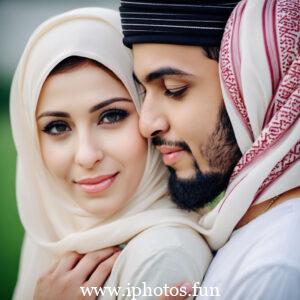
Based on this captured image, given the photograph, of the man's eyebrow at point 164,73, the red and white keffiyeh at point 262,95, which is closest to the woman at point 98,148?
the man's eyebrow at point 164,73

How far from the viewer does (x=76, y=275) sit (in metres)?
1.80

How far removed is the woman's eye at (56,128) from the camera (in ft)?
5.91

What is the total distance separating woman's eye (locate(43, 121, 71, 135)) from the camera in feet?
5.91

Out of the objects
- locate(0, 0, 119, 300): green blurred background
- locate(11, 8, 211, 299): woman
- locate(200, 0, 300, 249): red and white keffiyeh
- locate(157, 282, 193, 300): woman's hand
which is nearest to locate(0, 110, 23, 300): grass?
locate(0, 0, 119, 300): green blurred background

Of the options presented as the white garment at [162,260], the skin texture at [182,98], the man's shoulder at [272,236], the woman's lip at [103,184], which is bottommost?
the white garment at [162,260]

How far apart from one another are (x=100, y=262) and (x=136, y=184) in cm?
27

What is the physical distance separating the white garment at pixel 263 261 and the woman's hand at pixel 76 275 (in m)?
0.33

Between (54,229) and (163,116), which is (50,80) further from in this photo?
(54,229)

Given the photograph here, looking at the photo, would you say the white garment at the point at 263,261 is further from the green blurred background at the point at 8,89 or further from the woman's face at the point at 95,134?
the green blurred background at the point at 8,89

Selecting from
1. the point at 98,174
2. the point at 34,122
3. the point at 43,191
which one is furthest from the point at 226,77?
the point at 43,191

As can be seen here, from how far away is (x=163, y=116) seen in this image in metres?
1.71

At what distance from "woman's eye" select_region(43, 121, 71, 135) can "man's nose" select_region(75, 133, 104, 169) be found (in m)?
0.08

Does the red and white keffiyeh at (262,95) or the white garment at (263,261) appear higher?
the red and white keffiyeh at (262,95)

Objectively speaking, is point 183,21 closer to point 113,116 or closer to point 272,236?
point 113,116
